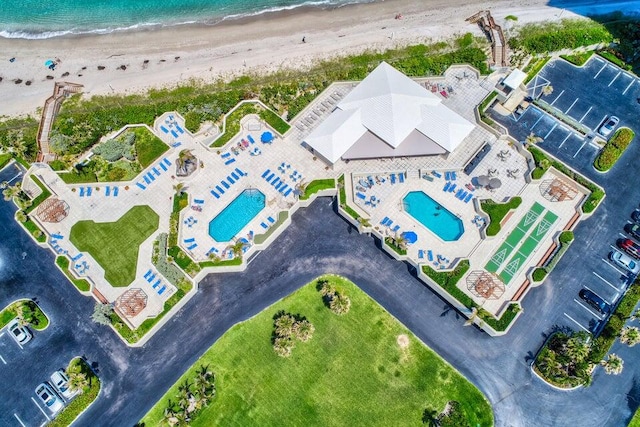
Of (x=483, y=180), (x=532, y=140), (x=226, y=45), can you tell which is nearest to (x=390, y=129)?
(x=483, y=180)

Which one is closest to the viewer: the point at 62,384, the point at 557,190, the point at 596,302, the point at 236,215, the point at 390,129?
the point at 62,384

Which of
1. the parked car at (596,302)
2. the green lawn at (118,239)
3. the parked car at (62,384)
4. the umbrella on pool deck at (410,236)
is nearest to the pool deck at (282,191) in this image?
the umbrella on pool deck at (410,236)

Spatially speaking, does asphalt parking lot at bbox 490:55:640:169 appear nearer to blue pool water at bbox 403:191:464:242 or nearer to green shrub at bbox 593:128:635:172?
green shrub at bbox 593:128:635:172

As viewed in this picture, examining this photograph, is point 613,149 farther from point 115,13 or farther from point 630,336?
point 115,13

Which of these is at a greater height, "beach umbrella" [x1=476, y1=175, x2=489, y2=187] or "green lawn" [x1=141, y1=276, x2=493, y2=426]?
"beach umbrella" [x1=476, y1=175, x2=489, y2=187]

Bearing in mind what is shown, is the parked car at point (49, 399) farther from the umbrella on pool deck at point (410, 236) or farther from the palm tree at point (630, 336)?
the palm tree at point (630, 336)

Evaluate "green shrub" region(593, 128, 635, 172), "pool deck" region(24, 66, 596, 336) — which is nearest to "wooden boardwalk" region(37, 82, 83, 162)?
"pool deck" region(24, 66, 596, 336)
